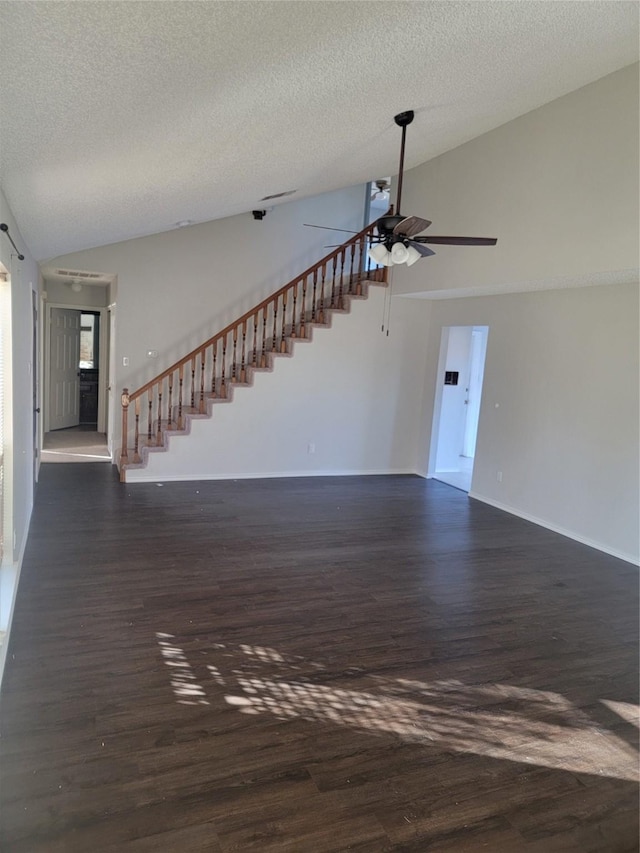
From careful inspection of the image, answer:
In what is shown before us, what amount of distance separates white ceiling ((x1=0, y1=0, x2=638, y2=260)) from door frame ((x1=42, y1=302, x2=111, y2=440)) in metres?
4.17

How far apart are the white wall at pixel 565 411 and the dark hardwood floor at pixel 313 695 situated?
0.62 m

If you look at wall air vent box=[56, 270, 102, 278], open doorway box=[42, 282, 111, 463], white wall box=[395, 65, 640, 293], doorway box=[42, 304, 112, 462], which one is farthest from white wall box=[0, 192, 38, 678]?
doorway box=[42, 304, 112, 462]

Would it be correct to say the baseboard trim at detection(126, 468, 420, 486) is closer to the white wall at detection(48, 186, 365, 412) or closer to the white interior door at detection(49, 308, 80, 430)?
the white wall at detection(48, 186, 365, 412)

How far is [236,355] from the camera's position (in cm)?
803

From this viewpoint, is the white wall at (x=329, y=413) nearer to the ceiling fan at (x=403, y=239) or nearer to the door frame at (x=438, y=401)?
the door frame at (x=438, y=401)

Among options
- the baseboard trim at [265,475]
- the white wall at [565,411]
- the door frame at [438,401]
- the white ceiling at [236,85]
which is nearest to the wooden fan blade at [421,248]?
the white ceiling at [236,85]

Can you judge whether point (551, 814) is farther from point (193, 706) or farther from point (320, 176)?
point (320, 176)

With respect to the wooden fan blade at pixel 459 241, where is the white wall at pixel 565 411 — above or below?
below

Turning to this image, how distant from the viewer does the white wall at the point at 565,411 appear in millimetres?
5156

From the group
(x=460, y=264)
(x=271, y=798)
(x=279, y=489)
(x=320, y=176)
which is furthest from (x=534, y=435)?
(x=271, y=798)

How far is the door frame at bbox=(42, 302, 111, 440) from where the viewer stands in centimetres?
890

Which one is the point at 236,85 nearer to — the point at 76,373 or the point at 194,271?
the point at 194,271

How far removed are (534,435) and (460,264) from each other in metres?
2.08

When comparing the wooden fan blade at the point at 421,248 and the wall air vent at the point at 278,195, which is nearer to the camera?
the wooden fan blade at the point at 421,248
